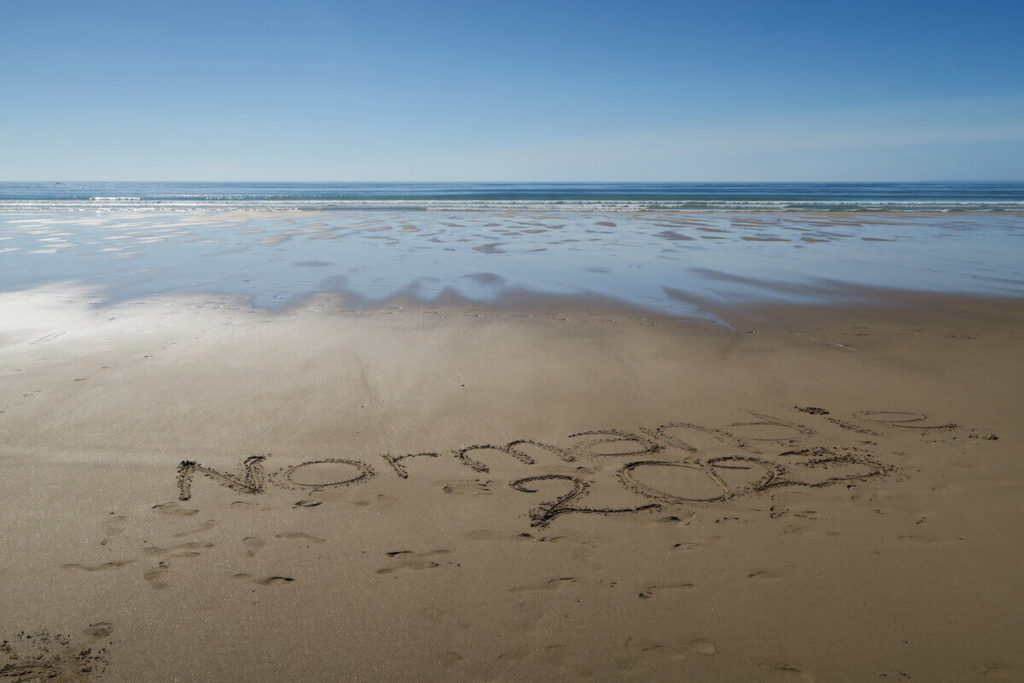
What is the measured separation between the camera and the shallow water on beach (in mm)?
10461

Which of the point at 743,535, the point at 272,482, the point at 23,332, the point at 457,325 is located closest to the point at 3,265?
the point at 23,332

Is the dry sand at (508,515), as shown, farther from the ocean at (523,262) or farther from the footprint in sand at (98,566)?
the ocean at (523,262)

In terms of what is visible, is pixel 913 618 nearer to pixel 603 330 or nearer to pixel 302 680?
pixel 302 680

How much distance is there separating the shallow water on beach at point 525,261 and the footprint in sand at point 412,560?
658 centimetres

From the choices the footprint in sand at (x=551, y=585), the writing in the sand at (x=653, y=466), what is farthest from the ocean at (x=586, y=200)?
the footprint in sand at (x=551, y=585)

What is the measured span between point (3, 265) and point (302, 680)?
15.8m

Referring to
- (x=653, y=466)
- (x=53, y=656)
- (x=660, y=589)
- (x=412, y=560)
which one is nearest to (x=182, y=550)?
(x=53, y=656)

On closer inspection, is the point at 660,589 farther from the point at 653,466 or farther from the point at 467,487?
the point at 467,487

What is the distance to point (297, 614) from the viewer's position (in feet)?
8.98

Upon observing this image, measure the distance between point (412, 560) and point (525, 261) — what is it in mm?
11495

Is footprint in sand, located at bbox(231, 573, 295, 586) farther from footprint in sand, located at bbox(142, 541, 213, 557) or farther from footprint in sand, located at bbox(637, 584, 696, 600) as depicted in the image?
footprint in sand, located at bbox(637, 584, 696, 600)

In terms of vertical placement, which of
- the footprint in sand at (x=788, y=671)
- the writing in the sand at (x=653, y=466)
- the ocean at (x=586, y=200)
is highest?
the ocean at (x=586, y=200)

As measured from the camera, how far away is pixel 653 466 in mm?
4141

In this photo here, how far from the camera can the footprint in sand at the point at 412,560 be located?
3.06 metres
